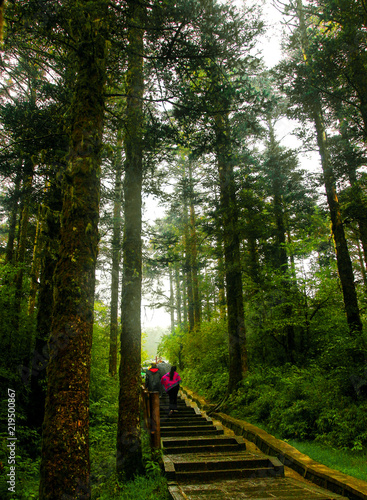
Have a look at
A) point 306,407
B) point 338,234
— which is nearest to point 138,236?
point 306,407

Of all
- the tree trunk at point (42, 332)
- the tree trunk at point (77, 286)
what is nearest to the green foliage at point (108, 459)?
the tree trunk at point (42, 332)

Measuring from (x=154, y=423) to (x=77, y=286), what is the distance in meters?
5.43

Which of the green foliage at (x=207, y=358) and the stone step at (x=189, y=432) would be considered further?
the green foliage at (x=207, y=358)

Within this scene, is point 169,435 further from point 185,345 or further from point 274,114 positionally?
point 274,114

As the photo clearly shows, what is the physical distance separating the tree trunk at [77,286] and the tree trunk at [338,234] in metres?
8.55

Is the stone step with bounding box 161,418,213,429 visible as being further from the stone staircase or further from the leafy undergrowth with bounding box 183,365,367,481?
the leafy undergrowth with bounding box 183,365,367,481

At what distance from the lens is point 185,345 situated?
2111cm

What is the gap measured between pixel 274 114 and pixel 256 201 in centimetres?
1014

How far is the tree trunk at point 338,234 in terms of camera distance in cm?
1023

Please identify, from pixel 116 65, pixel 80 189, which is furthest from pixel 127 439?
pixel 116 65

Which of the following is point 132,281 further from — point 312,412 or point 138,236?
point 312,412

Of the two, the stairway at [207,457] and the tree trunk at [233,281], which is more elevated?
the tree trunk at [233,281]

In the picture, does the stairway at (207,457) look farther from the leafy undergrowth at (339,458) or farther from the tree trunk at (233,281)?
the tree trunk at (233,281)

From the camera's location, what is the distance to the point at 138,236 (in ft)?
25.3
